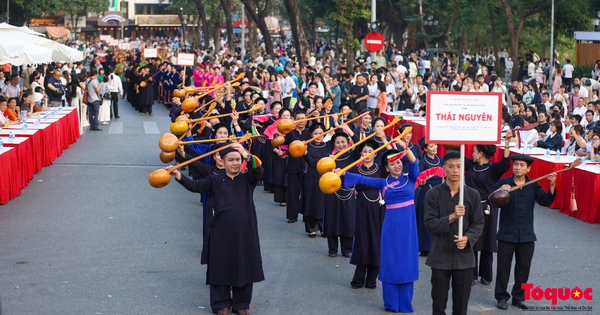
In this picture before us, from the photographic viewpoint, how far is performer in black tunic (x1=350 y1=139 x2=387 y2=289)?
10766mm

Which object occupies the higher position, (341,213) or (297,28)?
(297,28)

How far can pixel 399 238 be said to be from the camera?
9797 millimetres

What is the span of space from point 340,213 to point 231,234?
298 centimetres

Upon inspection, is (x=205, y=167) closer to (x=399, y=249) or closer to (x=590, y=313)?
(x=399, y=249)

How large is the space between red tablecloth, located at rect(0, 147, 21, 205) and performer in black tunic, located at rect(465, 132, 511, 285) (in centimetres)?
813

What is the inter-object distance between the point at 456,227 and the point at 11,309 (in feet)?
14.6

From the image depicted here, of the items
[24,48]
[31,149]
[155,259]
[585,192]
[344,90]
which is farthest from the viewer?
[344,90]

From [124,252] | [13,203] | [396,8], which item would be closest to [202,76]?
[13,203]

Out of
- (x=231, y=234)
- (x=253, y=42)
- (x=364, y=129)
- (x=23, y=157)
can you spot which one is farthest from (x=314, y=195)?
(x=253, y=42)

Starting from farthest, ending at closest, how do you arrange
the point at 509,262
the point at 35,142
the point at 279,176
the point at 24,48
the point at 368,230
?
the point at 24,48 → the point at 35,142 → the point at 279,176 → the point at 368,230 → the point at 509,262

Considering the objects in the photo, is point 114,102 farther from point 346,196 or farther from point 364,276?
point 364,276

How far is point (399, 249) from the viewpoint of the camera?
32.1 ft

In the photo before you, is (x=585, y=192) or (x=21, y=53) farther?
(x=21, y=53)

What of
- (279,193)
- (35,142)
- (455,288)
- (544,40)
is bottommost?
(279,193)
